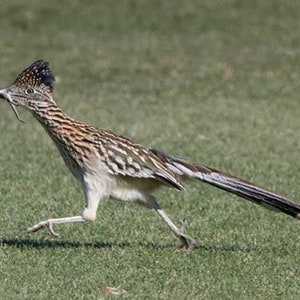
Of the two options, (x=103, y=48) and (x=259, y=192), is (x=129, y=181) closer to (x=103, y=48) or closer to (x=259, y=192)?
(x=259, y=192)

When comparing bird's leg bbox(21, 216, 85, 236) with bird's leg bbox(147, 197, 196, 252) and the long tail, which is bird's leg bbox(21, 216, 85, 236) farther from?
the long tail

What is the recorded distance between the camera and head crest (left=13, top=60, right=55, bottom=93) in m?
Result: 8.98

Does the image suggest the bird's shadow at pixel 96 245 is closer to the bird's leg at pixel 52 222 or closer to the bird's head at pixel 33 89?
the bird's leg at pixel 52 222

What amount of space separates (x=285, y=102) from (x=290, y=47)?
4998 mm

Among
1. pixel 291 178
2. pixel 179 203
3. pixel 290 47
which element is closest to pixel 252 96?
pixel 290 47

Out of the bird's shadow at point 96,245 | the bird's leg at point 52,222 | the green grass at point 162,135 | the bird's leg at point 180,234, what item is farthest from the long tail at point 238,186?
the bird's leg at point 52,222

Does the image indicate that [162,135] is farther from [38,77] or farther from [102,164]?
[102,164]

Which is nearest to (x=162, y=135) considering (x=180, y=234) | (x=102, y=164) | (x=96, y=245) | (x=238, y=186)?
(x=96, y=245)

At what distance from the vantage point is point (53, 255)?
346 inches

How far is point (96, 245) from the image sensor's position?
30.6 ft

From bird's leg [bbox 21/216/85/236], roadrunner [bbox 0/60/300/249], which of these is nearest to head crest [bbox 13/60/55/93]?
roadrunner [bbox 0/60/300/249]

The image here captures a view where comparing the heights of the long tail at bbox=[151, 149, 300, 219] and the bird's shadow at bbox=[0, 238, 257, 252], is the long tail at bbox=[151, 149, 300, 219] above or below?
above

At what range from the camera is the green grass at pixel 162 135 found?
827cm

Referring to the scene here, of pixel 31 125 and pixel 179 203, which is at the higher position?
pixel 179 203
